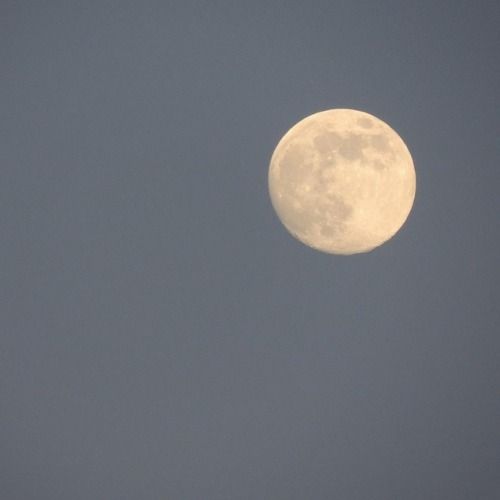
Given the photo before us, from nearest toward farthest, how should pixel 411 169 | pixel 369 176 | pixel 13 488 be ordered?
pixel 369 176 < pixel 411 169 < pixel 13 488

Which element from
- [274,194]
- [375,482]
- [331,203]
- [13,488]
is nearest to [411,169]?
[331,203]

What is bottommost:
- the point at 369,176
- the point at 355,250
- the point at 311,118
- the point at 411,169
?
the point at 355,250

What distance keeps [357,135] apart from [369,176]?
1.66ft

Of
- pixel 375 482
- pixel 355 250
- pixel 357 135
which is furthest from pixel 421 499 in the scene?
pixel 357 135

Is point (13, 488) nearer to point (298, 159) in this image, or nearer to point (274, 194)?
point (274, 194)

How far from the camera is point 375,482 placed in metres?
8.55

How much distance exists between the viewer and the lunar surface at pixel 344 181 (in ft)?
19.9

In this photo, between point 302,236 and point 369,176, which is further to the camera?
point 302,236

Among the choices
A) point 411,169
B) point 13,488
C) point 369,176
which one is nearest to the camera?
point 369,176

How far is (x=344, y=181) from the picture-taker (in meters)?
6.02

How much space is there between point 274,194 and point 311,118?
3.16 ft

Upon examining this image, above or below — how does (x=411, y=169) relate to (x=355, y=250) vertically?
above

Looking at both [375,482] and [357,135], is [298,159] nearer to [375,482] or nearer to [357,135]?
[357,135]

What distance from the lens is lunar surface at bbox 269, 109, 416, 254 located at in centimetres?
607
